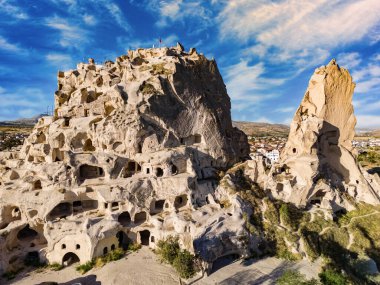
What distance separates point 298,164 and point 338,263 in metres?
12.0

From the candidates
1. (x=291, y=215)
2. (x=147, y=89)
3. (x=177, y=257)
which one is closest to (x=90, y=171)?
(x=147, y=89)

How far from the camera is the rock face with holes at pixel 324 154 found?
118ft

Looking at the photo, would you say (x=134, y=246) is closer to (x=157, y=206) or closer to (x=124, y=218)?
(x=124, y=218)

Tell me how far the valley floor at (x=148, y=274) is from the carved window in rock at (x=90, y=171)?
10.3 m

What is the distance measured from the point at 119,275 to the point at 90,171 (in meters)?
13.7

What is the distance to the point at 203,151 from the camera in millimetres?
37188

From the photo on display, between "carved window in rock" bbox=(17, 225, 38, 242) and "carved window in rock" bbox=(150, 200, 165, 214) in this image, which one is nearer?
"carved window in rock" bbox=(17, 225, 38, 242)

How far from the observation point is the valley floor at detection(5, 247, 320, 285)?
2334 centimetres

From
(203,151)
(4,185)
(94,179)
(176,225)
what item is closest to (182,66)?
(203,151)

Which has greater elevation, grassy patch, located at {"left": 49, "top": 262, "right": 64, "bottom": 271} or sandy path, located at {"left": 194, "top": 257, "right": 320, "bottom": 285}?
grassy patch, located at {"left": 49, "top": 262, "right": 64, "bottom": 271}

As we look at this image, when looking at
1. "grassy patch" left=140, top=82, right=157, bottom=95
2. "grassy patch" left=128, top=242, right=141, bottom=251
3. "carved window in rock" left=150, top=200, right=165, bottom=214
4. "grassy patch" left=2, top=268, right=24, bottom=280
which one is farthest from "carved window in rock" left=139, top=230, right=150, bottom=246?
"grassy patch" left=140, top=82, right=157, bottom=95

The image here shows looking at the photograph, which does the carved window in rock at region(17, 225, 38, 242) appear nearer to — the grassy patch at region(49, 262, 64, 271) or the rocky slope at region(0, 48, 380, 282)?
the rocky slope at region(0, 48, 380, 282)

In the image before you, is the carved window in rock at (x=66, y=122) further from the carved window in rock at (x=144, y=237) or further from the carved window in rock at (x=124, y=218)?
the carved window in rock at (x=144, y=237)

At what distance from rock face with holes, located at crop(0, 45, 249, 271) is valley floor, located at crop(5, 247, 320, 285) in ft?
4.94
